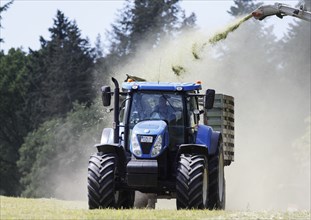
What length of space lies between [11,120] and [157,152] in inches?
3055

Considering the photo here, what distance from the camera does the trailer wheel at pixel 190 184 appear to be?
62.3 feet

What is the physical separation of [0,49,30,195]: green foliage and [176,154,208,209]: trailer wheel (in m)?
70.3

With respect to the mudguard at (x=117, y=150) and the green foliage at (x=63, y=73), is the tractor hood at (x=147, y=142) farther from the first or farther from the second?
the green foliage at (x=63, y=73)

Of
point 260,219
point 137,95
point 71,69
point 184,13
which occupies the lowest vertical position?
point 260,219

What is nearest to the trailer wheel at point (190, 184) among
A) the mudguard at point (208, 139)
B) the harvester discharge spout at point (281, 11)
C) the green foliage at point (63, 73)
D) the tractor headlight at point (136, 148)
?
the tractor headlight at point (136, 148)

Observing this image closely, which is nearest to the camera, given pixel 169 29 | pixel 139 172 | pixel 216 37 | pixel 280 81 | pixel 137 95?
pixel 139 172

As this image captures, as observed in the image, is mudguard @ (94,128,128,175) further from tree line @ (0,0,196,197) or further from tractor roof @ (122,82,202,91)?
tree line @ (0,0,196,197)

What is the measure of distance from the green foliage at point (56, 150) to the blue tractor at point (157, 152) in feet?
170

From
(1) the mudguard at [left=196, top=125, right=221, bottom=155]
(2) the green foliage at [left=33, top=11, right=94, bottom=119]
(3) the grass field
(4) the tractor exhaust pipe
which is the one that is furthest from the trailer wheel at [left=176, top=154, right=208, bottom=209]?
(2) the green foliage at [left=33, top=11, right=94, bottom=119]

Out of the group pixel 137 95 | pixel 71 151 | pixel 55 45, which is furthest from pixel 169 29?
pixel 137 95

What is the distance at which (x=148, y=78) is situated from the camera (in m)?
28.7

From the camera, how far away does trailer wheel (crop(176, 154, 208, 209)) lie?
18984 millimetres

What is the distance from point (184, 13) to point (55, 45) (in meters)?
13.4

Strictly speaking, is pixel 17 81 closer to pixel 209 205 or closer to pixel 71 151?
pixel 71 151
